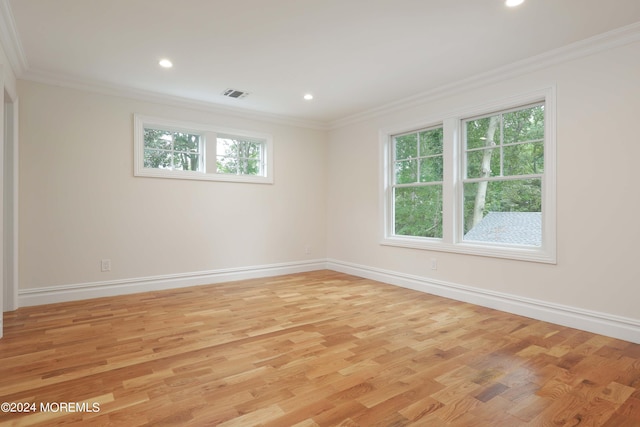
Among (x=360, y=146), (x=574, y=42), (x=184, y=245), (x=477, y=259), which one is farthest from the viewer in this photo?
(x=360, y=146)

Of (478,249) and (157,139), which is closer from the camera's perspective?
(478,249)

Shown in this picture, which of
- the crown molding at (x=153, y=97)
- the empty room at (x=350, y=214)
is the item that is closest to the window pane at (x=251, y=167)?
the empty room at (x=350, y=214)

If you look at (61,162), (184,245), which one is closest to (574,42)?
(184,245)

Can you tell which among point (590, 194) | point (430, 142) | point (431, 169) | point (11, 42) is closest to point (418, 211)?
point (431, 169)

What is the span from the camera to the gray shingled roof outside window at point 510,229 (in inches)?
137

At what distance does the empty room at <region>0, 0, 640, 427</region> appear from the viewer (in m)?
2.06

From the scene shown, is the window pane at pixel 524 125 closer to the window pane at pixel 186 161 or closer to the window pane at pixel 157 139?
the window pane at pixel 186 161

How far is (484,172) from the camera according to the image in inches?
153

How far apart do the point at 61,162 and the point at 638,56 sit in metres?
5.61

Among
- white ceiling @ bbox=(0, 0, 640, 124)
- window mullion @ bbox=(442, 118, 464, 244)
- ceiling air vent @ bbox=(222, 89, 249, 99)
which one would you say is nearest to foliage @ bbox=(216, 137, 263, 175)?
ceiling air vent @ bbox=(222, 89, 249, 99)

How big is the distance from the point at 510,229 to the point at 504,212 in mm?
191

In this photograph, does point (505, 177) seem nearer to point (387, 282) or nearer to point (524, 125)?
point (524, 125)

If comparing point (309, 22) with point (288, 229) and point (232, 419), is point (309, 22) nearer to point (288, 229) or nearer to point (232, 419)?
point (232, 419)

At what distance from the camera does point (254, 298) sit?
4.04 m
